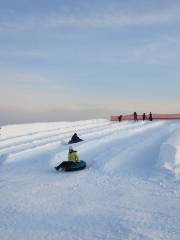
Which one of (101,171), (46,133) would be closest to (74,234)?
(101,171)

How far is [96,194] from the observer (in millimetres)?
14328

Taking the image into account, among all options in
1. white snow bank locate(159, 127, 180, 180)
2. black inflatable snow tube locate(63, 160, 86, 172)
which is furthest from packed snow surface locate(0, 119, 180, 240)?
black inflatable snow tube locate(63, 160, 86, 172)

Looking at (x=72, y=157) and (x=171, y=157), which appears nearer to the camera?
(x=171, y=157)

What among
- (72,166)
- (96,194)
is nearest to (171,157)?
(72,166)

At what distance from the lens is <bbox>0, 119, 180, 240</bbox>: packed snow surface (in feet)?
35.6

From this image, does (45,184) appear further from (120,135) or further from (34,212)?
(120,135)

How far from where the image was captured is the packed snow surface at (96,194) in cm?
1084

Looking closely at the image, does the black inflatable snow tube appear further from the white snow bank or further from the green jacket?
the white snow bank

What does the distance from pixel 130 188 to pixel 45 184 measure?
329 centimetres

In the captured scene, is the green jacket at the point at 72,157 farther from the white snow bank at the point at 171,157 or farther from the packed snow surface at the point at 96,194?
the white snow bank at the point at 171,157

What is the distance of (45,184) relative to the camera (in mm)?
16312

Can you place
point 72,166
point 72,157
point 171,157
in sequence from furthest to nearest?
1. point 72,157
2. point 72,166
3. point 171,157

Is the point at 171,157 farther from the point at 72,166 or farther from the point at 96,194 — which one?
the point at 96,194

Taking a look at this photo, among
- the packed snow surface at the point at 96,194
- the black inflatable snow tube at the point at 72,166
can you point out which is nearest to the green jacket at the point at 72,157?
the black inflatable snow tube at the point at 72,166
